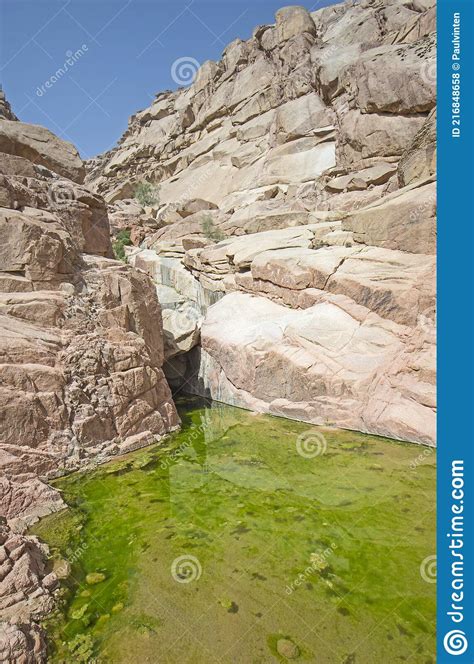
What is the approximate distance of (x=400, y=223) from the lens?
14211mm

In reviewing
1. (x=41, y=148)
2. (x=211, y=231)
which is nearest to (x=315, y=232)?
(x=211, y=231)

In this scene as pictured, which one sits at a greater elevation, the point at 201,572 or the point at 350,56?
the point at 350,56

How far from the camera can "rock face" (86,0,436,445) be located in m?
12.7

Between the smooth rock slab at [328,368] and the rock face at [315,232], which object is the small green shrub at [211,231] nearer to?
the rock face at [315,232]

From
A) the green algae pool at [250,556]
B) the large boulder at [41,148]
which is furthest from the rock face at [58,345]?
the green algae pool at [250,556]

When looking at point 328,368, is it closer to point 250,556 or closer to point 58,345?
point 250,556

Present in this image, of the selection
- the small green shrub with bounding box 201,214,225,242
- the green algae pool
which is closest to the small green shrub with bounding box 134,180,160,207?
the small green shrub with bounding box 201,214,225,242

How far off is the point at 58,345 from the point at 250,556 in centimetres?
711

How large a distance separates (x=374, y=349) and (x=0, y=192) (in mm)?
12269

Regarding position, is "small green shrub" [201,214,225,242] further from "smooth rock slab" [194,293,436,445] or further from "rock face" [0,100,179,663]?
"rock face" [0,100,179,663]

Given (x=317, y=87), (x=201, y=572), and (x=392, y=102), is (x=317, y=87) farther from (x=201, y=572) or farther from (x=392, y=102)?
(x=201, y=572)

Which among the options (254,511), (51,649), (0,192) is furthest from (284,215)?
(51,649)

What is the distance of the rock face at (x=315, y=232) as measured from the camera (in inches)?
499

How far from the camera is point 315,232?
1988 centimetres
